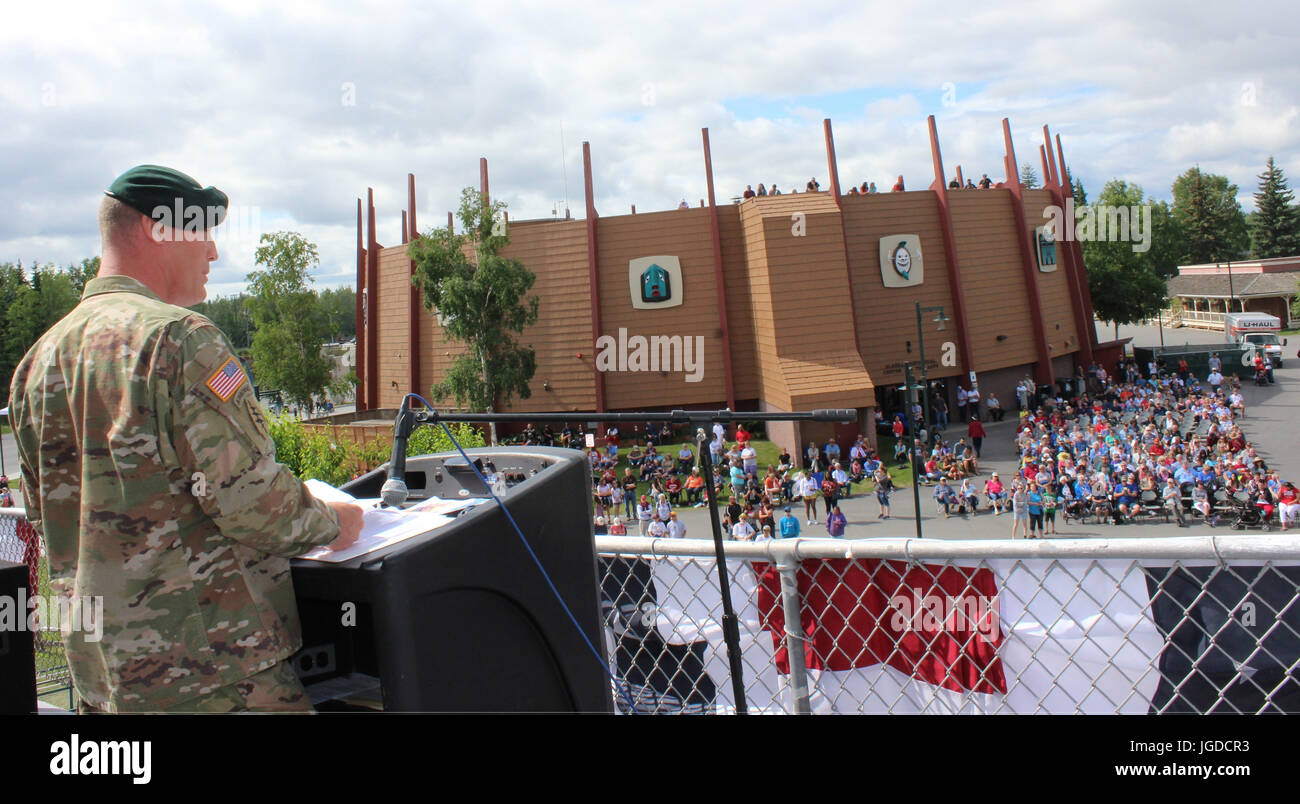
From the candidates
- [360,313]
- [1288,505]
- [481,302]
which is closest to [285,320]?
[360,313]

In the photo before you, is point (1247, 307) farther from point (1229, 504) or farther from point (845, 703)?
point (845, 703)

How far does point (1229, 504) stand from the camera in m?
18.9

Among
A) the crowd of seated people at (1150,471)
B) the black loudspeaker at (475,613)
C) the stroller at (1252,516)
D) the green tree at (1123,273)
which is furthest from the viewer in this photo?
the green tree at (1123,273)

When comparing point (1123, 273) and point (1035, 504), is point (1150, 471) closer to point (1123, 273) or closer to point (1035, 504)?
point (1035, 504)

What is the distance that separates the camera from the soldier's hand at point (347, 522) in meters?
1.72

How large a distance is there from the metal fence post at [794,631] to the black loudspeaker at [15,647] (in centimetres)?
180

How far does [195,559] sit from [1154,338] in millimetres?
80531

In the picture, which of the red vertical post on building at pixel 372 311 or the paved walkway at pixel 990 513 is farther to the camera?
the red vertical post on building at pixel 372 311

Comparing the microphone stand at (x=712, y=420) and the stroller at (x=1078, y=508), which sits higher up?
the microphone stand at (x=712, y=420)

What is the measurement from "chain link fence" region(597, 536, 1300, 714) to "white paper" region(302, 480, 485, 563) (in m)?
0.84

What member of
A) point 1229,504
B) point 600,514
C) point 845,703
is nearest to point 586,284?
point 600,514

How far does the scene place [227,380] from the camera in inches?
67.0

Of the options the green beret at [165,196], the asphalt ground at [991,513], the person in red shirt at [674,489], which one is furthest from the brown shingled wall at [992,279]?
the green beret at [165,196]

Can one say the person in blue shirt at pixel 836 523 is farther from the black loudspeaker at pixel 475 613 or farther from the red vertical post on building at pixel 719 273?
the black loudspeaker at pixel 475 613
